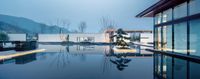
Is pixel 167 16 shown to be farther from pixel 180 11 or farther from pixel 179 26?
pixel 180 11

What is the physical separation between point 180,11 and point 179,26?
0.60 metres

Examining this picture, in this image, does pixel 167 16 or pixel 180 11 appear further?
pixel 167 16

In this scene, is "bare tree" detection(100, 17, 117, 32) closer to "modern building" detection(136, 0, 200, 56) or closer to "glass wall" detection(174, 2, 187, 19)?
"modern building" detection(136, 0, 200, 56)

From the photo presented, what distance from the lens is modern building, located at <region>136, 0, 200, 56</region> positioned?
293 inches

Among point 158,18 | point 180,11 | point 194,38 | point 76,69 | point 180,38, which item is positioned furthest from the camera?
point 158,18

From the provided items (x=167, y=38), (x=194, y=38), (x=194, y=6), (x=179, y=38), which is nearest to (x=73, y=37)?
(x=167, y=38)

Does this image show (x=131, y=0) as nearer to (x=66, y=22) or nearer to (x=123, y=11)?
(x=123, y=11)

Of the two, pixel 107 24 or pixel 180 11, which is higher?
pixel 107 24

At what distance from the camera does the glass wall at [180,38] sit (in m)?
8.17

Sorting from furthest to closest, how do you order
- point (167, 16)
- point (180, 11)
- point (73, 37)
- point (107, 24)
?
1. point (107, 24)
2. point (73, 37)
3. point (167, 16)
4. point (180, 11)

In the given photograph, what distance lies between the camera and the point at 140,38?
28812mm

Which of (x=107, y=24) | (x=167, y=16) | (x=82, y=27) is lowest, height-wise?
(x=167, y=16)

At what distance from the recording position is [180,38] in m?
8.59

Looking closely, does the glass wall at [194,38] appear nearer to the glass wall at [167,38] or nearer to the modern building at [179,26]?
the modern building at [179,26]
